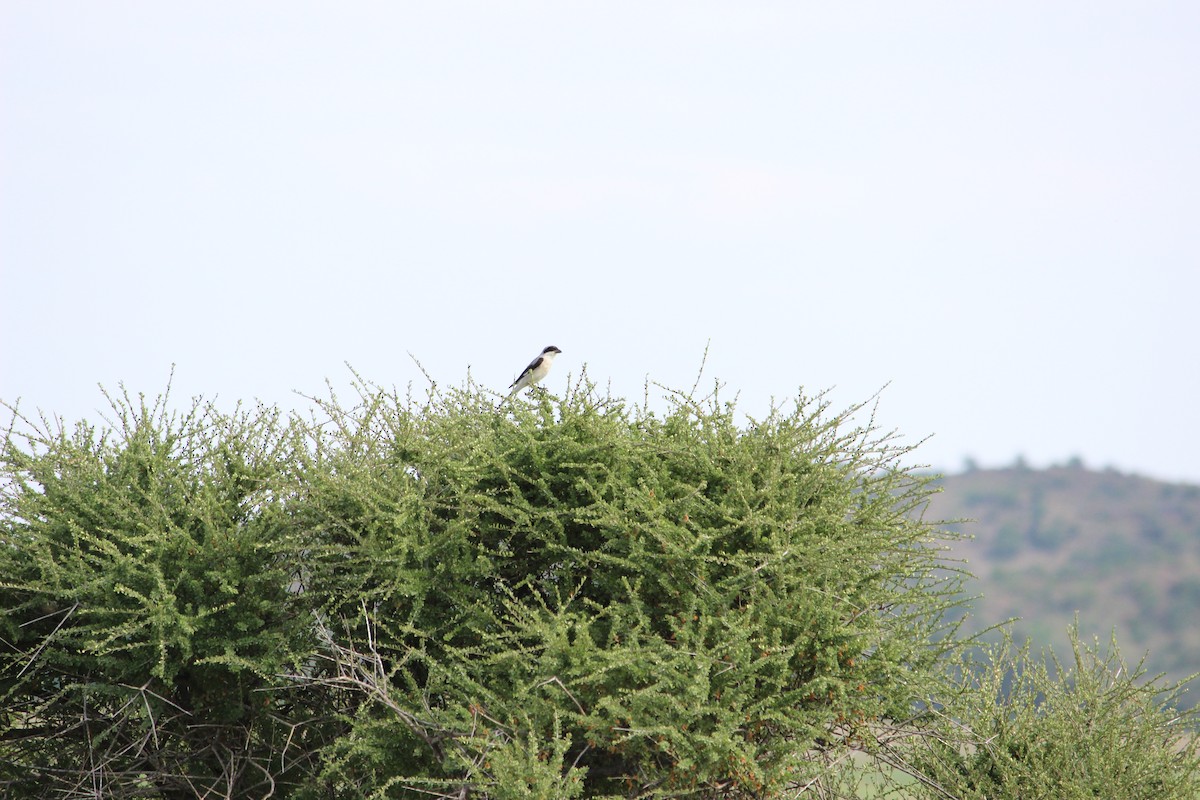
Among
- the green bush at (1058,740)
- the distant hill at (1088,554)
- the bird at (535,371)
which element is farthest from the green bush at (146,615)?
the distant hill at (1088,554)

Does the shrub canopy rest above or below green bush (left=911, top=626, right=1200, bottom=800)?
above

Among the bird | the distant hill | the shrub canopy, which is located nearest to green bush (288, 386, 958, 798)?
the shrub canopy

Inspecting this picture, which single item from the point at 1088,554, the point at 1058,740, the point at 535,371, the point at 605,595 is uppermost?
the point at 1088,554

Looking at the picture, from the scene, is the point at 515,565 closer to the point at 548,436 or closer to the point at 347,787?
the point at 548,436

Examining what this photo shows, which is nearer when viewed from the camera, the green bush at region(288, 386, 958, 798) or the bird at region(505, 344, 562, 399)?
the green bush at region(288, 386, 958, 798)

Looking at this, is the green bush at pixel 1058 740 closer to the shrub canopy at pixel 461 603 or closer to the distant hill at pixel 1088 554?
the shrub canopy at pixel 461 603

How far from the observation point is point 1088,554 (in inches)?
4683

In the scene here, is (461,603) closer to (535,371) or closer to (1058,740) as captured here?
(535,371)

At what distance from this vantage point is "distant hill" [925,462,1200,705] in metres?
105

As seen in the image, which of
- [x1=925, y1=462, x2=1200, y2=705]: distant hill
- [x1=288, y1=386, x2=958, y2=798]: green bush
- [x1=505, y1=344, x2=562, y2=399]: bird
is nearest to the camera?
[x1=288, y1=386, x2=958, y2=798]: green bush

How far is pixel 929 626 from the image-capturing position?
11.0 m

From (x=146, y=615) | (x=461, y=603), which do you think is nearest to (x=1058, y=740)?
(x=461, y=603)

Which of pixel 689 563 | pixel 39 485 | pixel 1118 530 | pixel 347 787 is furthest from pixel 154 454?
pixel 1118 530

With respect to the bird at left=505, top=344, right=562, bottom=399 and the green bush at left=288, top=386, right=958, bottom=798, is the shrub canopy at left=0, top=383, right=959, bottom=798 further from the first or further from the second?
the bird at left=505, top=344, right=562, bottom=399
